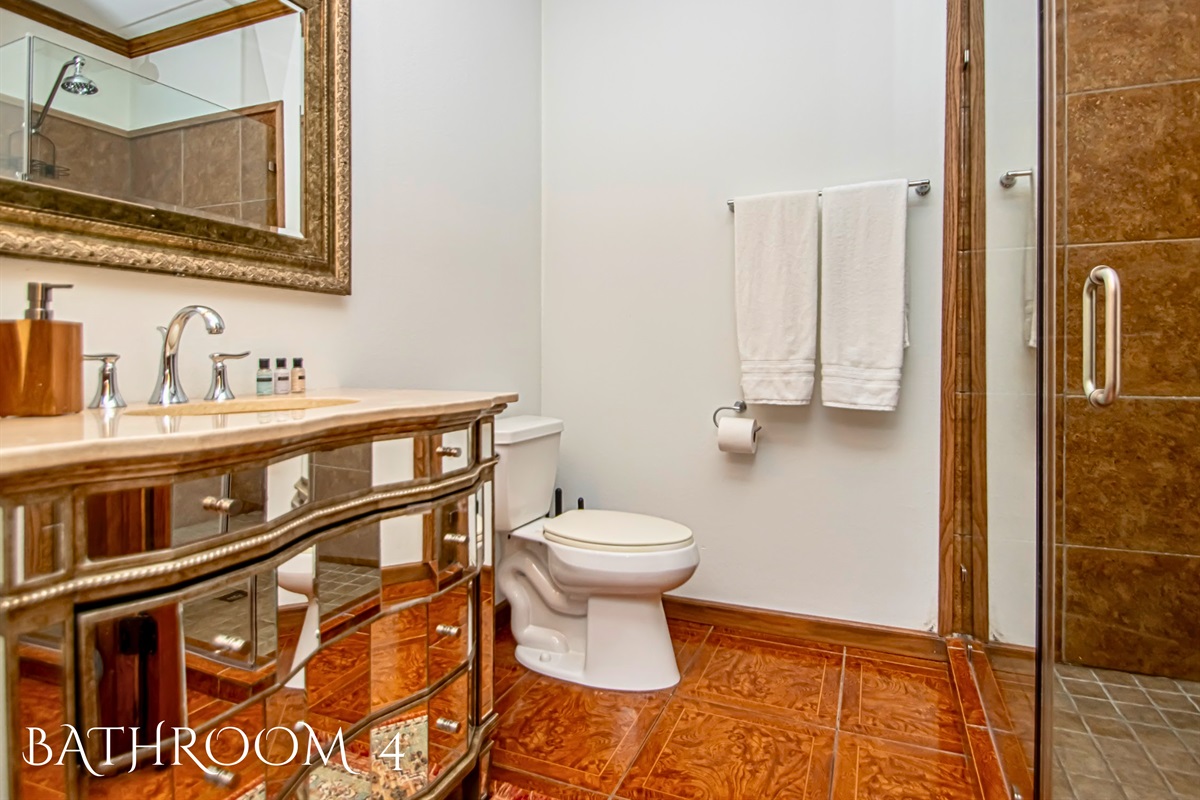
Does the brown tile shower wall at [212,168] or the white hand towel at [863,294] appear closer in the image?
the brown tile shower wall at [212,168]

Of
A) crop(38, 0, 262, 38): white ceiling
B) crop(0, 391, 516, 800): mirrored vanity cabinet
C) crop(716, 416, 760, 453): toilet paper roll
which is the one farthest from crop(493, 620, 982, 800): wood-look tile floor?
crop(38, 0, 262, 38): white ceiling

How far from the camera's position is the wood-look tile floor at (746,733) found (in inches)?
54.7

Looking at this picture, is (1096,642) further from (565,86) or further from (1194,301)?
(565,86)

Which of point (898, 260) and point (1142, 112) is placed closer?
point (1142, 112)

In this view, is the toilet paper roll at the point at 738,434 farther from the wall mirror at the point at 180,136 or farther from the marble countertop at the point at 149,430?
the wall mirror at the point at 180,136

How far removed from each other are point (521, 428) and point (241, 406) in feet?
2.76

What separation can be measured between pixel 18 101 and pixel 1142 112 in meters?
2.50

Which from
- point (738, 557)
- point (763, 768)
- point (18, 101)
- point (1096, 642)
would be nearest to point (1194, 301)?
point (1096, 642)

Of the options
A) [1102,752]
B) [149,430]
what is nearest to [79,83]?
[149,430]

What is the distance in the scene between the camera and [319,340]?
1476 millimetres

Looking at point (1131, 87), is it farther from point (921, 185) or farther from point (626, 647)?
point (626, 647)

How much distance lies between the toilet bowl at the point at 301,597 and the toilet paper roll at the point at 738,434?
1430 mm

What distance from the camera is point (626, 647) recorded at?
1800mm

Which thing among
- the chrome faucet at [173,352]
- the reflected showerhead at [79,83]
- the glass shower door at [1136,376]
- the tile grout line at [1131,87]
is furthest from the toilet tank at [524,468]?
the tile grout line at [1131,87]
